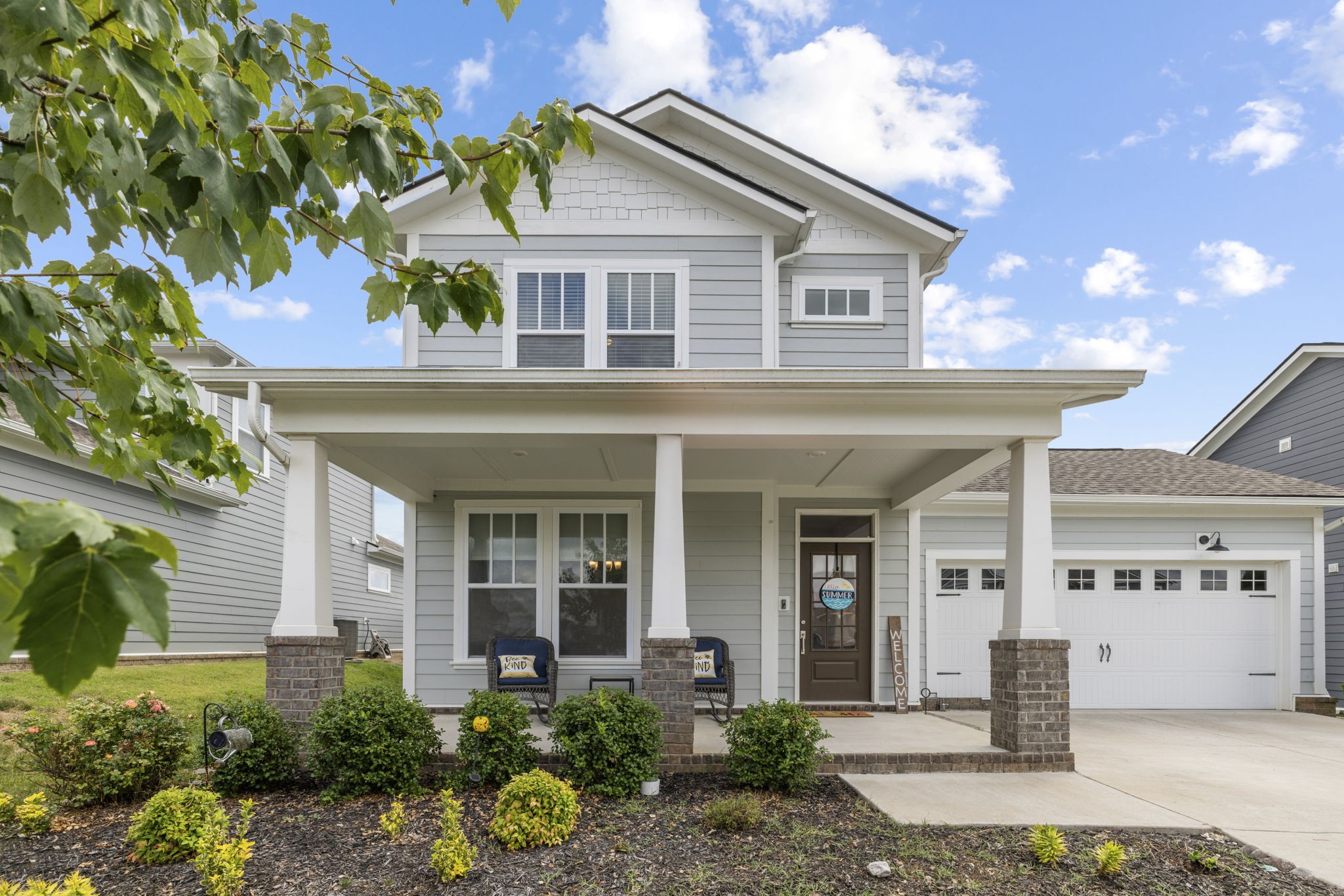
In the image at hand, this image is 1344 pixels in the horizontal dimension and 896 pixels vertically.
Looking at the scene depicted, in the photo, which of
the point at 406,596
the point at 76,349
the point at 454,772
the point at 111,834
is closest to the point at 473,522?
the point at 406,596

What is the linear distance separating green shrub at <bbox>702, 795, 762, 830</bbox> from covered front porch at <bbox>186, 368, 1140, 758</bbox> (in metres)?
1.28

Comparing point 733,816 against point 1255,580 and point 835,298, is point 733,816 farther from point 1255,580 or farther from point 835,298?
point 1255,580

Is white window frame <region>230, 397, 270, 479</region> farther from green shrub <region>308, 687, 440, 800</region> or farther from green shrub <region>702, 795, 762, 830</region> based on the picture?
green shrub <region>702, 795, 762, 830</region>

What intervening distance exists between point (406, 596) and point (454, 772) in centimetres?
371

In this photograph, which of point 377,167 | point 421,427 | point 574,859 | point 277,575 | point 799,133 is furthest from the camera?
point 277,575

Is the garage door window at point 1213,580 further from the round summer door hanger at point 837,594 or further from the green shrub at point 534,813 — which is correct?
the green shrub at point 534,813

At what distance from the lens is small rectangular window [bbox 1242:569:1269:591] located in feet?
36.9

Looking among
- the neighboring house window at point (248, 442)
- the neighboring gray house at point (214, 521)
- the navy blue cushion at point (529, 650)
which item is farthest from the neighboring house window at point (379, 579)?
the navy blue cushion at point (529, 650)

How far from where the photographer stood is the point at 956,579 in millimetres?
10906

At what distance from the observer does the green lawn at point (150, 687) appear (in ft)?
21.4

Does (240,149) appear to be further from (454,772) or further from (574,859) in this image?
(454,772)

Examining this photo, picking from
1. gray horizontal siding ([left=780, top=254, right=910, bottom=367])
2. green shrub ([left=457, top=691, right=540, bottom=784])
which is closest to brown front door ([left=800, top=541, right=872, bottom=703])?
gray horizontal siding ([left=780, top=254, right=910, bottom=367])

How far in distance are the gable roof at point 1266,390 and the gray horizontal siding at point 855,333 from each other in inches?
338

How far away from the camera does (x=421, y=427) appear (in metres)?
6.71
